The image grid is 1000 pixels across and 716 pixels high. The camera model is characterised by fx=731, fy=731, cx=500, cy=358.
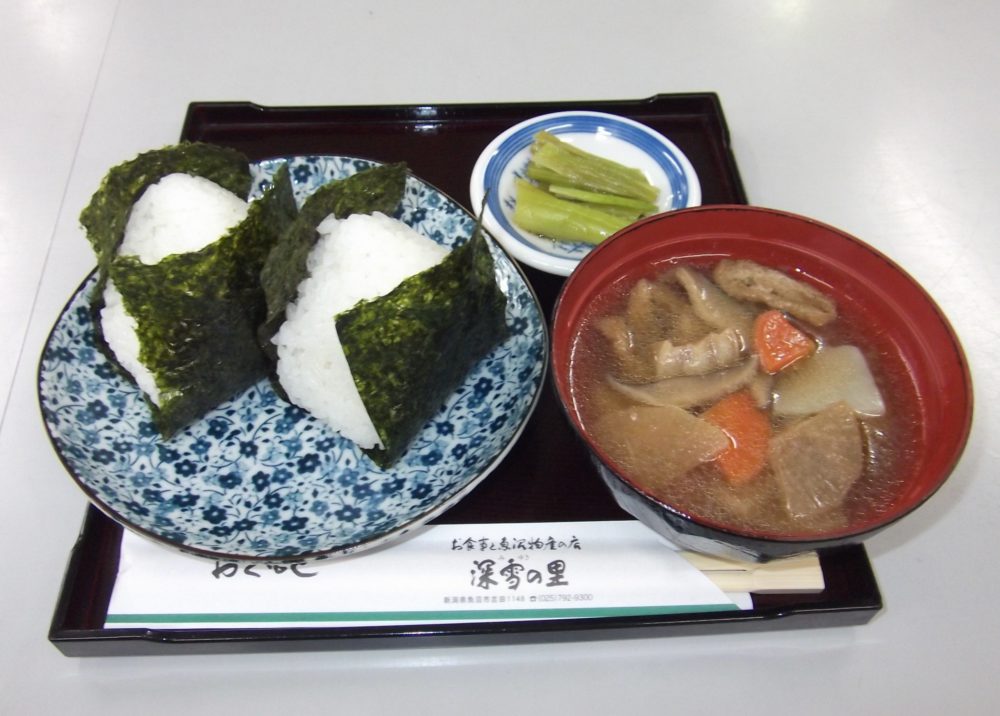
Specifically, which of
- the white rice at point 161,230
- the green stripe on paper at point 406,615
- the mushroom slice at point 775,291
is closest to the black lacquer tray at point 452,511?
the green stripe on paper at point 406,615

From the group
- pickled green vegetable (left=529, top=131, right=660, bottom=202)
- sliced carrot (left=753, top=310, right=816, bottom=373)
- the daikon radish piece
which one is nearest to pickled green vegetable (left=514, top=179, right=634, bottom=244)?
pickled green vegetable (left=529, top=131, right=660, bottom=202)

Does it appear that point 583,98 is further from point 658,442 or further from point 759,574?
point 759,574

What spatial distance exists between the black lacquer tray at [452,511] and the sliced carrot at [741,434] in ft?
0.91

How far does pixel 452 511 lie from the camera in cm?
157

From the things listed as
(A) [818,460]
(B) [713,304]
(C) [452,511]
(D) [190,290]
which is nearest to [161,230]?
(D) [190,290]

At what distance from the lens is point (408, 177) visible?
195 centimetres

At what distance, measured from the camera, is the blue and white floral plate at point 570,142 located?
6.59ft

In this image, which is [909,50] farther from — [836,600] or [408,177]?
[836,600]

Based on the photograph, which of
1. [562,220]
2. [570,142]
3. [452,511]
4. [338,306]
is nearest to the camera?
[452,511]

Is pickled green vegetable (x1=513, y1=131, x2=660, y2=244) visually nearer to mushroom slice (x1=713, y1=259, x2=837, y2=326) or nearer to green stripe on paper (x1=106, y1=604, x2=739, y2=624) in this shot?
mushroom slice (x1=713, y1=259, x2=837, y2=326)

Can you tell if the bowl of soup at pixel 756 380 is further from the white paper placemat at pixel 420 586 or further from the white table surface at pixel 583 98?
the white table surface at pixel 583 98

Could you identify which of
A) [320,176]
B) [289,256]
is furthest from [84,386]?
[320,176]

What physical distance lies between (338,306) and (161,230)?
0.45 meters

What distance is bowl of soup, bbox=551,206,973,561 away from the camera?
1.29m
